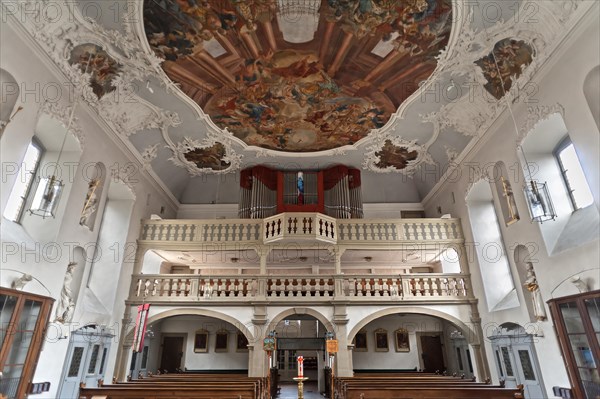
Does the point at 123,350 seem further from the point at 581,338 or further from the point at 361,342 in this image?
the point at 581,338

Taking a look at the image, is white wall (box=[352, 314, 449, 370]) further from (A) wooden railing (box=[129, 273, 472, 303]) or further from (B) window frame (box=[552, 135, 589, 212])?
(B) window frame (box=[552, 135, 589, 212])

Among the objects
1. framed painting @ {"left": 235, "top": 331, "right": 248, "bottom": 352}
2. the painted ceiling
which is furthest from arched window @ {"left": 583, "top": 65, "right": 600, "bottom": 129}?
framed painting @ {"left": 235, "top": 331, "right": 248, "bottom": 352}

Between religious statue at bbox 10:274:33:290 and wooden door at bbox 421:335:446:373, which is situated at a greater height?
religious statue at bbox 10:274:33:290

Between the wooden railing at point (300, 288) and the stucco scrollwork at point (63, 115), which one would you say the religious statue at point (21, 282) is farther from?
the wooden railing at point (300, 288)

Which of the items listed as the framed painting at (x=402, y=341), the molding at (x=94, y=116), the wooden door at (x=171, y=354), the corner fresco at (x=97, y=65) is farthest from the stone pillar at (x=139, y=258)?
the framed painting at (x=402, y=341)

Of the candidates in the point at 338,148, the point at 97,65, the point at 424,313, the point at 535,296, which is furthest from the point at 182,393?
the point at 338,148

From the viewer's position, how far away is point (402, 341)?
16.4 metres

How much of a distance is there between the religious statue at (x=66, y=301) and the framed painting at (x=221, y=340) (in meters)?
8.03

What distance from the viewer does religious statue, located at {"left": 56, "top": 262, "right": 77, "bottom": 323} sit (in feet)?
30.3

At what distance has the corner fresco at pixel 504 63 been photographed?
9.06 metres

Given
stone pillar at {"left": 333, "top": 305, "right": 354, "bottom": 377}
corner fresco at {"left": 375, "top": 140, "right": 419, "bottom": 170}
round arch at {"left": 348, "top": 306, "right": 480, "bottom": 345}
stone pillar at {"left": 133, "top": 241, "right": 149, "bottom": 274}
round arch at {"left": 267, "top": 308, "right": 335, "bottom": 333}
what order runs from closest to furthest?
stone pillar at {"left": 333, "top": 305, "right": 354, "bottom": 377} → round arch at {"left": 348, "top": 306, "right": 480, "bottom": 345} → round arch at {"left": 267, "top": 308, "right": 335, "bottom": 333} → stone pillar at {"left": 133, "top": 241, "right": 149, "bottom": 274} → corner fresco at {"left": 375, "top": 140, "right": 419, "bottom": 170}

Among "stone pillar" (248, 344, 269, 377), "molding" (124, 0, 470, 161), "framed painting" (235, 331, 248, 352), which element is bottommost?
"stone pillar" (248, 344, 269, 377)

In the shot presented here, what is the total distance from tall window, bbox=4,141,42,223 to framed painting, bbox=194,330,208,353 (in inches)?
395

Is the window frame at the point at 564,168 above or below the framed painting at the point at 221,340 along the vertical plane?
above
